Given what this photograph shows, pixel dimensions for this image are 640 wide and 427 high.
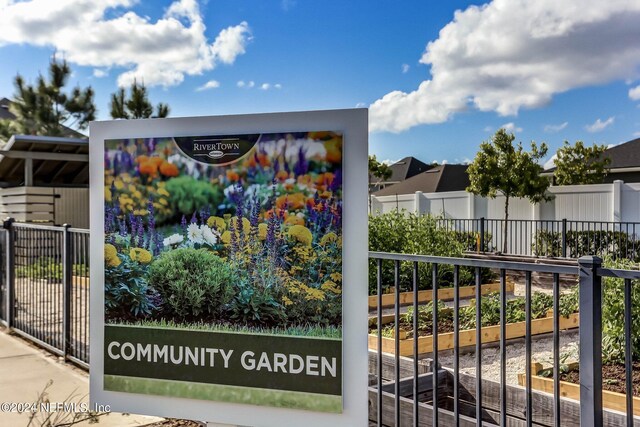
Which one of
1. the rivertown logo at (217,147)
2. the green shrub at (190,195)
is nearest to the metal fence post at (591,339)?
the rivertown logo at (217,147)

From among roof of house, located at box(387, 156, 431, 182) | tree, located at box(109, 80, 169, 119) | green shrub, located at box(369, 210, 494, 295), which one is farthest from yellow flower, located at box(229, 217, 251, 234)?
roof of house, located at box(387, 156, 431, 182)

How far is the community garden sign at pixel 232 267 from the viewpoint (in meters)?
2.90

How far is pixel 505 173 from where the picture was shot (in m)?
21.3

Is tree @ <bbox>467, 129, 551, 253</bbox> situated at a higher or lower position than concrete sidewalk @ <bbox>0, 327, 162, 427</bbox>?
higher

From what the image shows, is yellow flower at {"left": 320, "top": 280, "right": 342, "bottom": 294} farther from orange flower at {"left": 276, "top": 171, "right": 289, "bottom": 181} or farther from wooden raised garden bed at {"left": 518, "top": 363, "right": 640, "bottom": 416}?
wooden raised garden bed at {"left": 518, "top": 363, "right": 640, "bottom": 416}

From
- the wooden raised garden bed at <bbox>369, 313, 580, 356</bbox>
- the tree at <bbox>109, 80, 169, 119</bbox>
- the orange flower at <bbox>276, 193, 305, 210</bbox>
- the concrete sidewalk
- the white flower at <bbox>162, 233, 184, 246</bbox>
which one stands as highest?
the tree at <bbox>109, 80, 169, 119</bbox>

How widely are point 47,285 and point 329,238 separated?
560 centimetres

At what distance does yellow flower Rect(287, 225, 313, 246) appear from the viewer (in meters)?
2.93

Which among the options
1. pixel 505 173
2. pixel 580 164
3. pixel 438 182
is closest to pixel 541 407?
pixel 505 173

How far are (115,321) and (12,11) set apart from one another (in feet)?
80.9

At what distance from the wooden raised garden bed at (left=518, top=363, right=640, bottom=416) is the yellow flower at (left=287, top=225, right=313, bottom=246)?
8.16 feet

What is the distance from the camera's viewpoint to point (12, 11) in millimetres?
23109

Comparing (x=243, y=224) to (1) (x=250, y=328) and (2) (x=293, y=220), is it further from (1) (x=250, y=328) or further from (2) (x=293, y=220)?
(1) (x=250, y=328)

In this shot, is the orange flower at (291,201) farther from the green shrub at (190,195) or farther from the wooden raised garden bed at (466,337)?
the wooden raised garden bed at (466,337)
